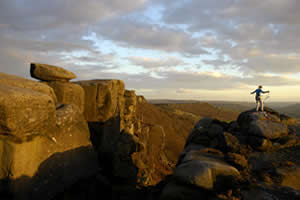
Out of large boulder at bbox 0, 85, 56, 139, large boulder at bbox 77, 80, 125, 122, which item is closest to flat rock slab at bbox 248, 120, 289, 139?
large boulder at bbox 0, 85, 56, 139

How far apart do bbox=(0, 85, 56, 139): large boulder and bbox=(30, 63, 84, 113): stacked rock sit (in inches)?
139

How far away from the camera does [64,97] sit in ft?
29.7

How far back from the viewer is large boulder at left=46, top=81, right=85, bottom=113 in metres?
8.96

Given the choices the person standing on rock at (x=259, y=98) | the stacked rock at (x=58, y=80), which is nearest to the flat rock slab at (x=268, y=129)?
the person standing on rock at (x=259, y=98)

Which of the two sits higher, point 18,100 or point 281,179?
point 18,100

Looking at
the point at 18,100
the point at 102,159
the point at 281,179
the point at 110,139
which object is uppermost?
the point at 18,100

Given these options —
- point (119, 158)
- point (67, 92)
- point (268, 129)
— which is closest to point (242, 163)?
point (268, 129)

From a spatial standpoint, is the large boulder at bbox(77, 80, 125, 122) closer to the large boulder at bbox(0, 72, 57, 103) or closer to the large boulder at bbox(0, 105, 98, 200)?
the large boulder at bbox(0, 72, 57, 103)

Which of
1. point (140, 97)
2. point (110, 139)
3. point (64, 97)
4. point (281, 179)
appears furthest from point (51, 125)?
point (140, 97)

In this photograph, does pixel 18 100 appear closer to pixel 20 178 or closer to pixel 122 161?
pixel 20 178

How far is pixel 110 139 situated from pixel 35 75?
16.0 ft

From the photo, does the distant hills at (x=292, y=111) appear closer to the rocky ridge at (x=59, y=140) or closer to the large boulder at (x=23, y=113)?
the rocky ridge at (x=59, y=140)

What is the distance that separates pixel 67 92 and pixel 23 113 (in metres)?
4.89

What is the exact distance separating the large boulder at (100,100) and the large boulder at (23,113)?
18.5ft
